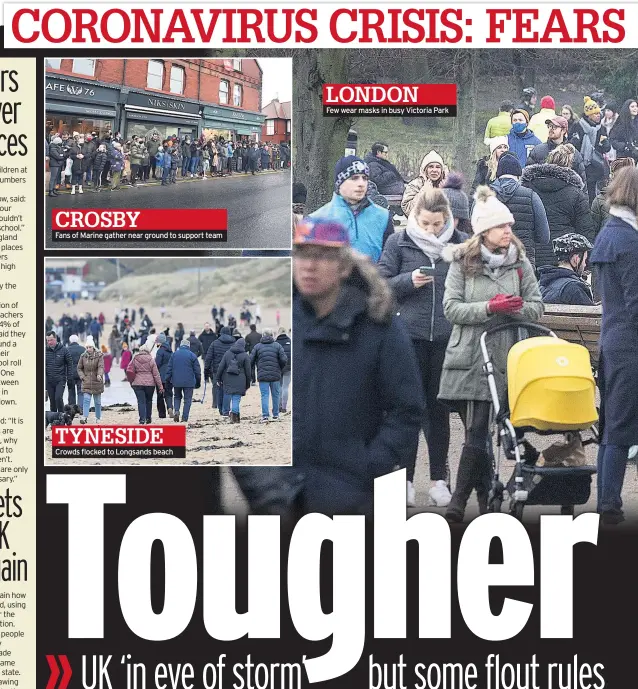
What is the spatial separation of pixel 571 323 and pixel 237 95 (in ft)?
7.61

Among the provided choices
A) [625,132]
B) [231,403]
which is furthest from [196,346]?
[625,132]

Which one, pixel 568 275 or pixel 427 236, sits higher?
pixel 427 236

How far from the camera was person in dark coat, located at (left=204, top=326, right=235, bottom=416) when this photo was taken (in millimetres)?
6770

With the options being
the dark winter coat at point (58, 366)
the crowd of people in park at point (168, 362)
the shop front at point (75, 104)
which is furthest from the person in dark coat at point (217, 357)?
the shop front at point (75, 104)

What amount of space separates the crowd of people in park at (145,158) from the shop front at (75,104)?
1.9 inches

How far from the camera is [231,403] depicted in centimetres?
684

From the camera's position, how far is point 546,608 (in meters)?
6.79

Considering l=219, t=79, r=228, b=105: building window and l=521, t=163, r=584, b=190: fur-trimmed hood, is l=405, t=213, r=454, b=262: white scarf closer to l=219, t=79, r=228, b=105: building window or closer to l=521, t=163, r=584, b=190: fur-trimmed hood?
l=521, t=163, r=584, b=190: fur-trimmed hood

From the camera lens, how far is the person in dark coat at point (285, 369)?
22.1 feet

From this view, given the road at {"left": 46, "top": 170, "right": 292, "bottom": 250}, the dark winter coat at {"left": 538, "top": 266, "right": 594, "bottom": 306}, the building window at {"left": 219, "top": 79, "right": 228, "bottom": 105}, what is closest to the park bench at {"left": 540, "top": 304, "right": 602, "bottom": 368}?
the dark winter coat at {"left": 538, "top": 266, "right": 594, "bottom": 306}

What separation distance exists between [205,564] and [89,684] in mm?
968

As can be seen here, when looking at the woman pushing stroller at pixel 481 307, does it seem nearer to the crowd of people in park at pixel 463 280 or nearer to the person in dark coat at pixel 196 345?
the crowd of people in park at pixel 463 280

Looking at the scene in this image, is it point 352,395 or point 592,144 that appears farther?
point 592,144

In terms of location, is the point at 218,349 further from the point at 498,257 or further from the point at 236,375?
the point at 498,257
